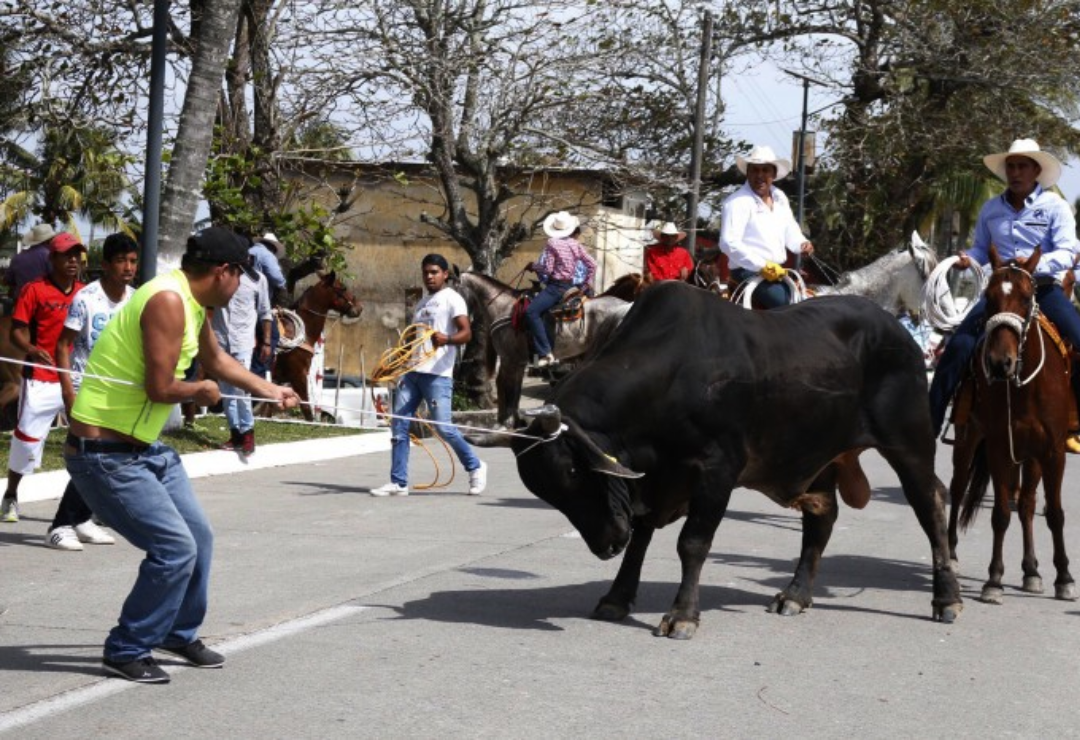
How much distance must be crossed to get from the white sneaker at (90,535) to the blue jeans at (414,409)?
347 cm

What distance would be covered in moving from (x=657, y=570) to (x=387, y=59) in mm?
14869

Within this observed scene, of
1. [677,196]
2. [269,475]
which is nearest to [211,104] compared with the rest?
[269,475]

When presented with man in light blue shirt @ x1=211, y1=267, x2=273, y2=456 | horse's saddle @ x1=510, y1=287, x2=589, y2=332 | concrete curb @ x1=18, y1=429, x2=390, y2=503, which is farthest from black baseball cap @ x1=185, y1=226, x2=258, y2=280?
horse's saddle @ x1=510, y1=287, x2=589, y2=332

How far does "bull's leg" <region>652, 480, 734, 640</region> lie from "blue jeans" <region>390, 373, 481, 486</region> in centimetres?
582

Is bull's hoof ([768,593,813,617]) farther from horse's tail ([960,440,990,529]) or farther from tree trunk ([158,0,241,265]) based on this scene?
tree trunk ([158,0,241,265])

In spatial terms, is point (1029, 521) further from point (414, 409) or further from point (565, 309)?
point (565, 309)

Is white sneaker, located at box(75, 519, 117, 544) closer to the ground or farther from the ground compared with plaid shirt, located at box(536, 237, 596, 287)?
closer to the ground

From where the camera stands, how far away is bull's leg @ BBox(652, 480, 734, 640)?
27.1ft

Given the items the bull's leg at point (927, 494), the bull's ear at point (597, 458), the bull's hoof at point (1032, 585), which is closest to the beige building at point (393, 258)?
the bull's hoof at point (1032, 585)

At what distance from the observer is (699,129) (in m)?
31.1

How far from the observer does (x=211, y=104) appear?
679 inches

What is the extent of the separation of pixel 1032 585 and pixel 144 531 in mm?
5900

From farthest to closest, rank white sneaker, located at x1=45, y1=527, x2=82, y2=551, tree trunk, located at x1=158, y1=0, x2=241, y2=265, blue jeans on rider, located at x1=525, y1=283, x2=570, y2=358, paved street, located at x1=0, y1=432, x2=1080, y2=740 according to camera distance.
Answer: blue jeans on rider, located at x1=525, y1=283, x2=570, y2=358
tree trunk, located at x1=158, y1=0, x2=241, y2=265
white sneaker, located at x1=45, y1=527, x2=82, y2=551
paved street, located at x1=0, y1=432, x2=1080, y2=740

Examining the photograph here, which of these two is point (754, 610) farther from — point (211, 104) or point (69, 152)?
point (69, 152)
